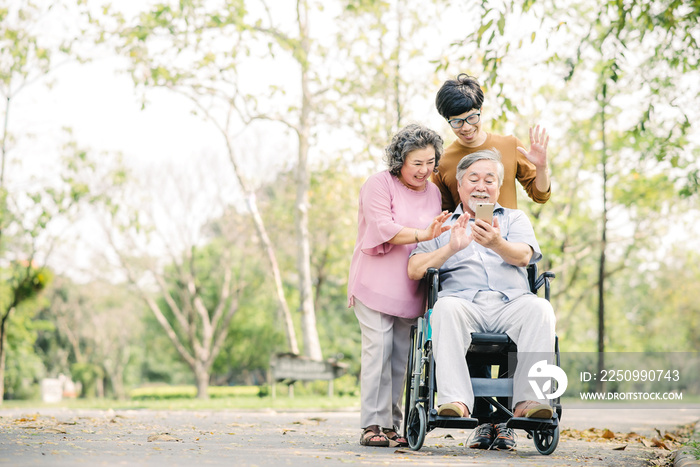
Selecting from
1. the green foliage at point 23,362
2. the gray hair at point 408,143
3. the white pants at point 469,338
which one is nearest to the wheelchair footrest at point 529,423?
the white pants at point 469,338

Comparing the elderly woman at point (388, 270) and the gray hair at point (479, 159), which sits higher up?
the gray hair at point (479, 159)

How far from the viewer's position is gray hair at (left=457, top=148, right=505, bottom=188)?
466 centimetres

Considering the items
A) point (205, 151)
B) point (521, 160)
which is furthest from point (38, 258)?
point (521, 160)

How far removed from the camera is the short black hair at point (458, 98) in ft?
15.9

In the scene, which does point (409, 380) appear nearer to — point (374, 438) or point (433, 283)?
point (374, 438)

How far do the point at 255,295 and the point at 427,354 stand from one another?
2844 centimetres

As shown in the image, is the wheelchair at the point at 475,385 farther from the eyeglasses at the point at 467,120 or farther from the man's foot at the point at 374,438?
the eyeglasses at the point at 467,120

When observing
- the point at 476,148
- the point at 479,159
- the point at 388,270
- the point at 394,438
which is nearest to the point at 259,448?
the point at 394,438

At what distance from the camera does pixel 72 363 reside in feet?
135

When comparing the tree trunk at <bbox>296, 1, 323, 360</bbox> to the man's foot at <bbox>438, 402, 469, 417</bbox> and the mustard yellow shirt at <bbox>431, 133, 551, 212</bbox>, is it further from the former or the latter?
the man's foot at <bbox>438, 402, 469, 417</bbox>

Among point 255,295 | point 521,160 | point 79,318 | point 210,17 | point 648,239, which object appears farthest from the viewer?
point 79,318

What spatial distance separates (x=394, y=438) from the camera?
477cm

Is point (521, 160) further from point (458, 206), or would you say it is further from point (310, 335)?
point (310, 335)

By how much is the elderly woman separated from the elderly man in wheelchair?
0.18 metres
